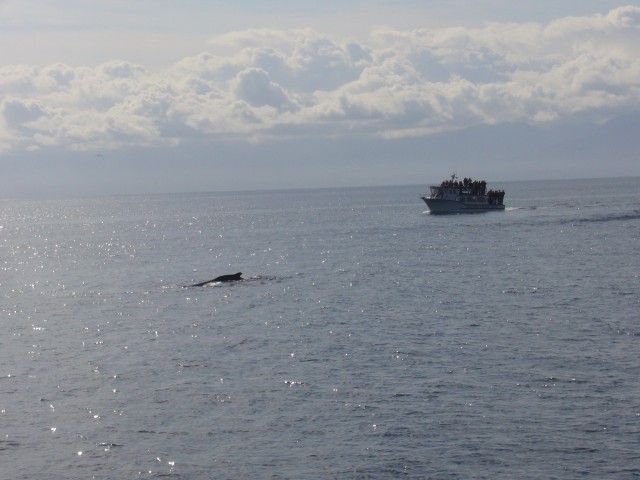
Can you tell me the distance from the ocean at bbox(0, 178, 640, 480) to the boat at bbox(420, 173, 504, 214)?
8043cm

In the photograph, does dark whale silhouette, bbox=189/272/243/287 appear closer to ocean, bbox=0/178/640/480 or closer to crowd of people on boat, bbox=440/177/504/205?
ocean, bbox=0/178/640/480

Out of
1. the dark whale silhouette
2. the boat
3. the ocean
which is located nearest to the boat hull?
the boat

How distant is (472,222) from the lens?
14512 cm

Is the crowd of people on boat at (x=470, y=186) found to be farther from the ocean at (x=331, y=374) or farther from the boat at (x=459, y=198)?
the ocean at (x=331, y=374)

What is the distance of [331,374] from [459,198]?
418 ft

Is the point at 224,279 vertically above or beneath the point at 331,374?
above

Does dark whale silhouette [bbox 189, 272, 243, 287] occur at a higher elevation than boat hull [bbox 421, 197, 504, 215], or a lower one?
lower

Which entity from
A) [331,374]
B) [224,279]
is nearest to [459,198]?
[224,279]

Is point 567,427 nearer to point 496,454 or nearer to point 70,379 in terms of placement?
point 496,454

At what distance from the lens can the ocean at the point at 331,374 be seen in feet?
92.7

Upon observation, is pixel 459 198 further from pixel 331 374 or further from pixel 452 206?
pixel 331 374

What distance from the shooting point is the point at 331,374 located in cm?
3825

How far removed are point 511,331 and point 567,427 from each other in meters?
16.4

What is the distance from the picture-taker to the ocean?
28.2m
